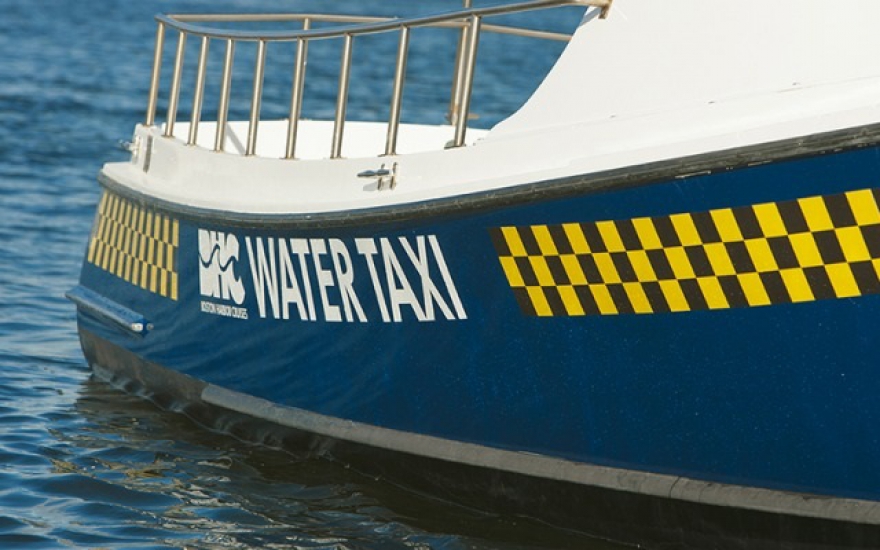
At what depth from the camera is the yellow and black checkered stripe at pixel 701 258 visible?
14.9 ft

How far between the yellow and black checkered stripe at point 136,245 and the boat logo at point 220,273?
1.01 ft

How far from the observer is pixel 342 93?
6.22m

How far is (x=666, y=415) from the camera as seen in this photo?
5098 millimetres

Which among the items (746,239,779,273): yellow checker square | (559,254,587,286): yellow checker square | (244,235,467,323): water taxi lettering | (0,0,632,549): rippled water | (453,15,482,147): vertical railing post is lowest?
(0,0,632,549): rippled water

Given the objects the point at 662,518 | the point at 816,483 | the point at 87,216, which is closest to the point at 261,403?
the point at 662,518

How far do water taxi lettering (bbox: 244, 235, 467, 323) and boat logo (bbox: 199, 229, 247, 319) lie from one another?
0.15m

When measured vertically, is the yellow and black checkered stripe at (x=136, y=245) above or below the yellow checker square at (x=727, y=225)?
below

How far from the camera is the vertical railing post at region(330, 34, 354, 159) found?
608cm

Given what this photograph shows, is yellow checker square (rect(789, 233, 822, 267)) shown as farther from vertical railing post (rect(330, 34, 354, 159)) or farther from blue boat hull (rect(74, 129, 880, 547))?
vertical railing post (rect(330, 34, 354, 159))

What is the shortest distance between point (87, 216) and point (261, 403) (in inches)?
270

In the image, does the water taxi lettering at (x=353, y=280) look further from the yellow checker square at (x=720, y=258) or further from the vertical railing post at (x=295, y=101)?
the yellow checker square at (x=720, y=258)

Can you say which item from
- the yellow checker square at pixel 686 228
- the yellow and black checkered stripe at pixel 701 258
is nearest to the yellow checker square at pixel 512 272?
the yellow and black checkered stripe at pixel 701 258

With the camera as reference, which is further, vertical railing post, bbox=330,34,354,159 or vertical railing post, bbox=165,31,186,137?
vertical railing post, bbox=165,31,186,137

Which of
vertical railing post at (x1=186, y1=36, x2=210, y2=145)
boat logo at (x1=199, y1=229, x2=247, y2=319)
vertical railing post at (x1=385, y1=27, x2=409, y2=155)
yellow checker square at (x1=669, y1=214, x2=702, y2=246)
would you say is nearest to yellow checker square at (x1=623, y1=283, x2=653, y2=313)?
yellow checker square at (x1=669, y1=214, x2=702, y2=246)
